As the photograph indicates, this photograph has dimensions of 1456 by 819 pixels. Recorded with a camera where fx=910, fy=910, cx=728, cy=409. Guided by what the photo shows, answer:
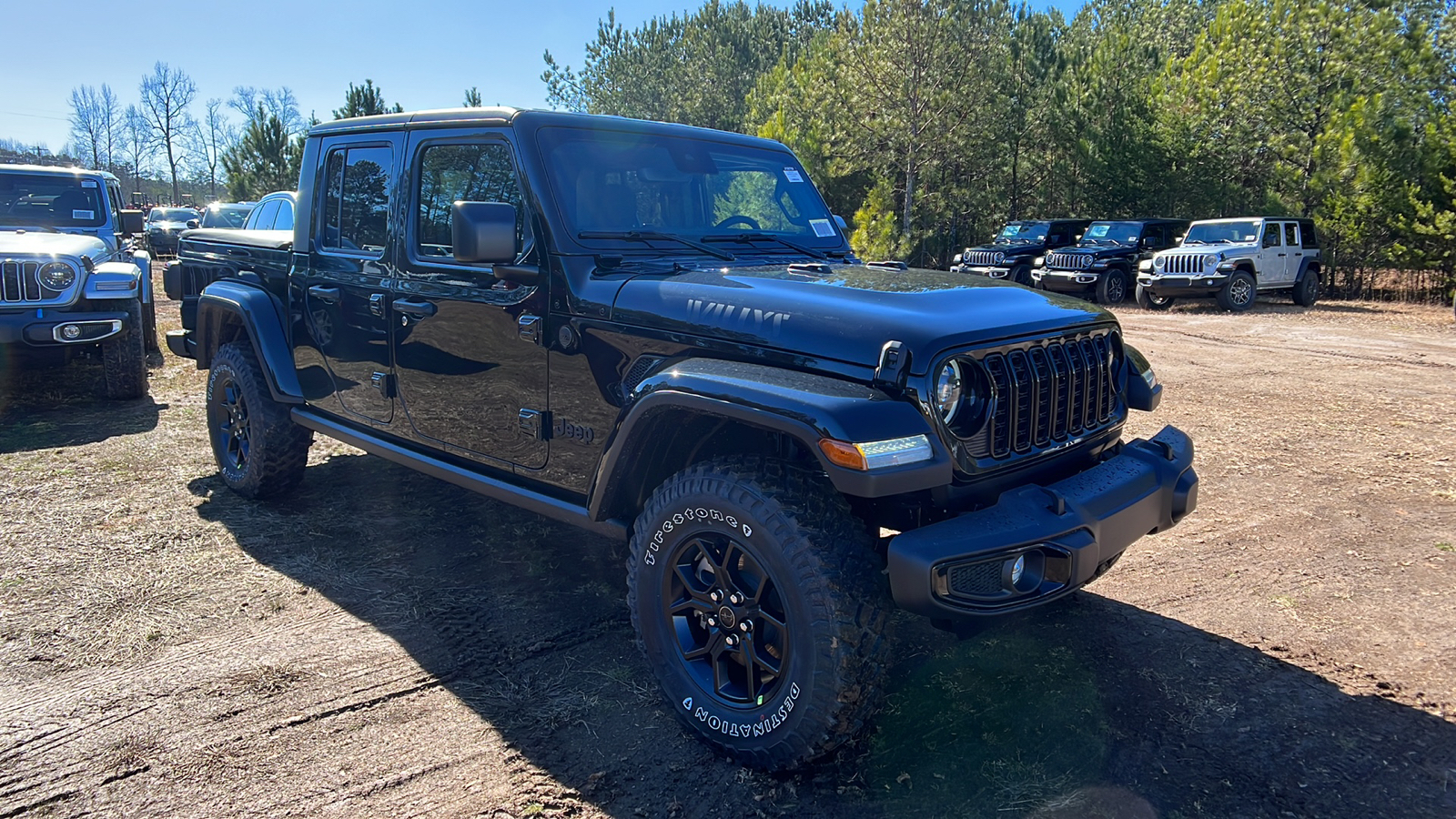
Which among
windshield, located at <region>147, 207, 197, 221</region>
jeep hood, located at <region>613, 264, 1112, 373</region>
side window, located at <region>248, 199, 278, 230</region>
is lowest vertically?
jeep hood, located at <region>613, 264, 1112, 373</region>

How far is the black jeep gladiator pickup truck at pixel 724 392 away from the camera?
2473 millimetres

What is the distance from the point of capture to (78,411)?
290 inches

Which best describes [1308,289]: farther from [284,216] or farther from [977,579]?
[977,579]

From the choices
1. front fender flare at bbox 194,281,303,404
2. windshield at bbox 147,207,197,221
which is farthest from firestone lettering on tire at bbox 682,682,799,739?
windshield at bbox 147,207,197,221

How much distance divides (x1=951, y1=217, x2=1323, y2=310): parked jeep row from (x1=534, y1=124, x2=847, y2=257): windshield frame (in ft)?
44.3

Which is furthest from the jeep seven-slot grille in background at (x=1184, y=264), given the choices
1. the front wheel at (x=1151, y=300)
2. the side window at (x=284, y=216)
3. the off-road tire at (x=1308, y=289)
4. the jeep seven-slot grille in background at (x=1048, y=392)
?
the jeep seven-slot grille in background at (x=1048, y=392)

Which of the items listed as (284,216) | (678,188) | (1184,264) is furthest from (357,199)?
(1184,264)

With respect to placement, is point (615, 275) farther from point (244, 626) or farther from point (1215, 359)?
point (1215, 359)

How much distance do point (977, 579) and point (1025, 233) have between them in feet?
66.0

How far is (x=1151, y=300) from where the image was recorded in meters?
17.8

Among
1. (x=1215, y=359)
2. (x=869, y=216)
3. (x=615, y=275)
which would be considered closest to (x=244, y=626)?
(x=615, y=275)

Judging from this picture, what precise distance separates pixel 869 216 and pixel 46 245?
2042 centimetres

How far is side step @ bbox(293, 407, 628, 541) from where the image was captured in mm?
3186

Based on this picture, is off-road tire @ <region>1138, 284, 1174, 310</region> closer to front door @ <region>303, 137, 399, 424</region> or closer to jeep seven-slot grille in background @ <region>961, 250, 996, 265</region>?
jeep seven-slot grille in background @ <region>961, 250, 996, 265</region>
